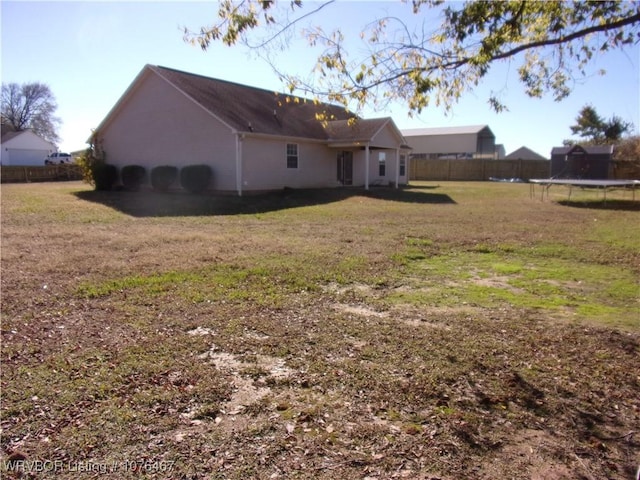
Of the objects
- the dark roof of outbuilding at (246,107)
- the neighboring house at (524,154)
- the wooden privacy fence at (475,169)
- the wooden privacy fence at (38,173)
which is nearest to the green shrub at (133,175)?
the dark roof of outbuilding at (246,107)

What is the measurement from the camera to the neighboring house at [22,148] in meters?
54.5

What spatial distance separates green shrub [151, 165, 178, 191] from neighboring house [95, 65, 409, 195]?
46cm

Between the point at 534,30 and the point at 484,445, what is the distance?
572cm

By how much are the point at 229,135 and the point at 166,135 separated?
12.6 ft

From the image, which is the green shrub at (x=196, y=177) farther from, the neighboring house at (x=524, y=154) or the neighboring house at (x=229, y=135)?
the neighboring house at (x=524, y=154)

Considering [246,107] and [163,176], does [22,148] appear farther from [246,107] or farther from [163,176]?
[246,107]

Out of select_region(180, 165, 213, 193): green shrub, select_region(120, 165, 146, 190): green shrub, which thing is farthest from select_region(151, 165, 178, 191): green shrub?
select_region(120, 165, 146, 190): green shrub

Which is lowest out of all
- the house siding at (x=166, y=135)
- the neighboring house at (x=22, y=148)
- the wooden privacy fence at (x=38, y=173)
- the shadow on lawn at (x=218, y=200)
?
the shadow on lawn at (x=218, y=200)

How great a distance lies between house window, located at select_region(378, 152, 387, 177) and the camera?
28.1 meters

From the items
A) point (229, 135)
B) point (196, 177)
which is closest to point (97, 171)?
point (196, 177)

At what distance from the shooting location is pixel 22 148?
185ft

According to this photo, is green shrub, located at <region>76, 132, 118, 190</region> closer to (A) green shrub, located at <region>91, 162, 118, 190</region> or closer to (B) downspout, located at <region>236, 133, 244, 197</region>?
(A) green shrub, located at <region>91, 162, 118, 190</region>

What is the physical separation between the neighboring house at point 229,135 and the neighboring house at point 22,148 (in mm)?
39946

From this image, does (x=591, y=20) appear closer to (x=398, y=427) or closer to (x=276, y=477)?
(x=398, y=427)
